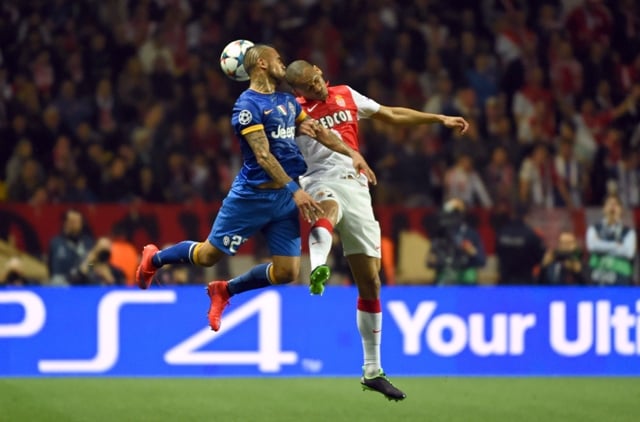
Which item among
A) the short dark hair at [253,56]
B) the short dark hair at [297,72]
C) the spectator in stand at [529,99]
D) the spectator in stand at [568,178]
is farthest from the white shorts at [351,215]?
the spectator in stand at [529,99]

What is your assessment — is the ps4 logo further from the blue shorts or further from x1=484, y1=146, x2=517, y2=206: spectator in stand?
x1=484, y1=146, x2=517, y2=206: spectator in stand

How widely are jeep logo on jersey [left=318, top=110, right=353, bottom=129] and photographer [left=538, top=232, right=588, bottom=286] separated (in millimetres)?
4779

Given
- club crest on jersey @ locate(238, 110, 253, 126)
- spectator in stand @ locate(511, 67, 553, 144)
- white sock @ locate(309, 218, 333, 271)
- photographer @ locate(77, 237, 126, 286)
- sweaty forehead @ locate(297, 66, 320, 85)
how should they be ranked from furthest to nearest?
1. spectator in stand @ locate(511, 67, 553, 144)
2. photographer @ locate(77, 237, 126, 286)
3. sweaty forehead @ locate(297, 66, 320, 85)
4. white sock @ locate(309, 218, 333, 271)
5. club crest on jersey @ locate(238, 110, 253, 126)

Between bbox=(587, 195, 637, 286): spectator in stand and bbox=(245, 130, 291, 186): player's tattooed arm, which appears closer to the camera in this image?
bbox=(245, 130, 291, 186): player's tattooed arm

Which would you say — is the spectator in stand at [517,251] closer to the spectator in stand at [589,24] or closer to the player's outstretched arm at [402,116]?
the player's outstretched arm at [402,116]

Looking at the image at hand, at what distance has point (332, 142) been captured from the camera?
8.80m

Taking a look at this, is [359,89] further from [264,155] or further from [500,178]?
[264,155]

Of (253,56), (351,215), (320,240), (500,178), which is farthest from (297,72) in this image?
(500,178)

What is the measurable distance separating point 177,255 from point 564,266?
540cm

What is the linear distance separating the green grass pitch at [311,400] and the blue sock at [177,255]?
1035mm

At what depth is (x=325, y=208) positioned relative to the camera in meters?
8.91

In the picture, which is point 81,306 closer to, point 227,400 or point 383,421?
point 227,400

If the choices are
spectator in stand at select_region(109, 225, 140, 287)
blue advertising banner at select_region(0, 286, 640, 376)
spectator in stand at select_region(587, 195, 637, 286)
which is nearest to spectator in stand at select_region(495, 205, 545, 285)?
spectator in stand at select_region(587, 195, 637, 286)

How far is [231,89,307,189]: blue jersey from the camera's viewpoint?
853 cm
